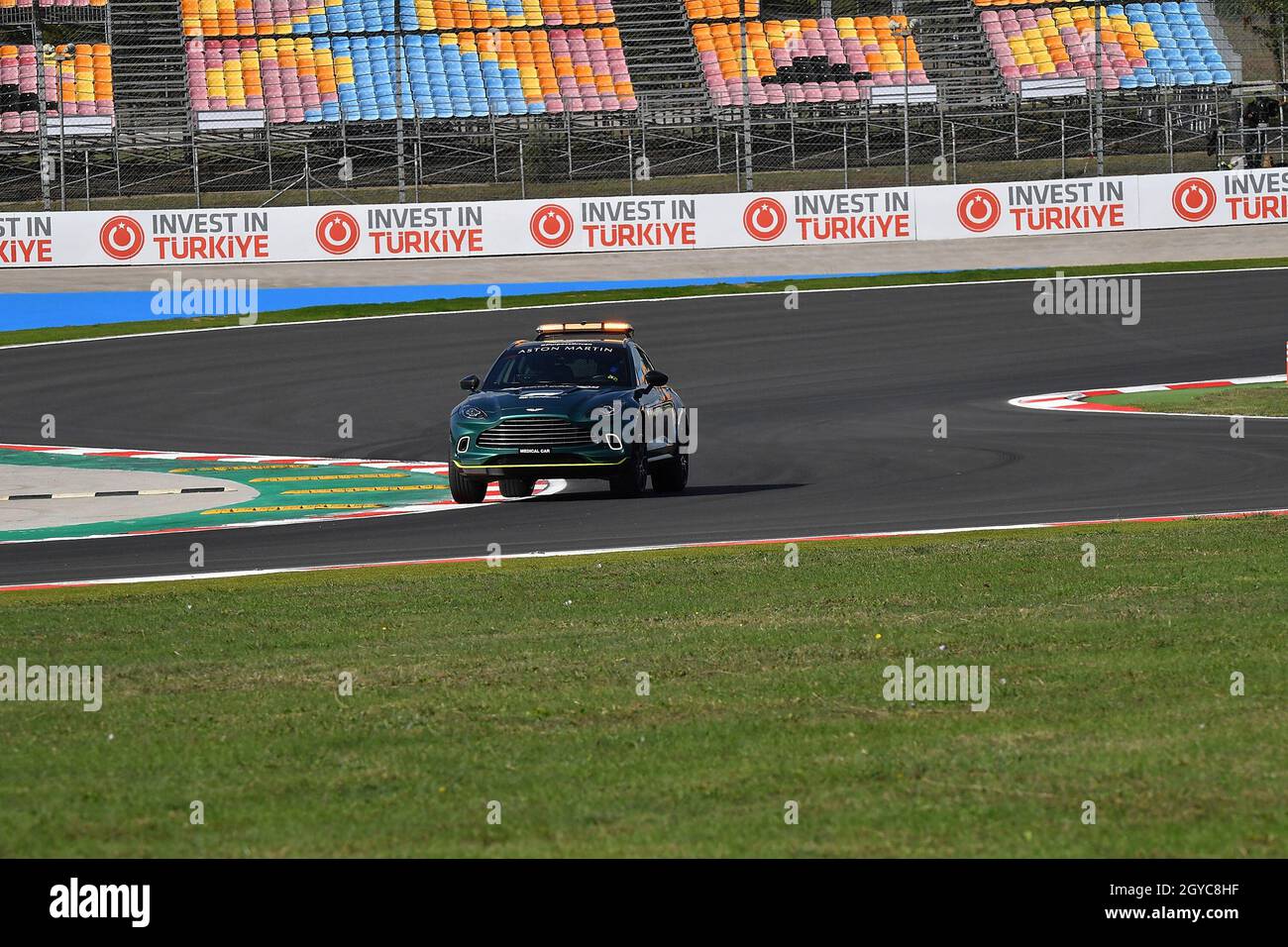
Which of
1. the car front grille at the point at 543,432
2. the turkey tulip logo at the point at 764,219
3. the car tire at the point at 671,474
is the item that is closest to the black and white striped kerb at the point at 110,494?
the car front grille at the point at 543,432

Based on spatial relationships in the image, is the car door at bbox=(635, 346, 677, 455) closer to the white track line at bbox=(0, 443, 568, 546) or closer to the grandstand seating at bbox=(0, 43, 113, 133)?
the white track line at bbox=(0, 443, 568, 546)

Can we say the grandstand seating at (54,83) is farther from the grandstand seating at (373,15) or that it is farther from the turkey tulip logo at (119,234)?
the turkey tulip logo at (119,234)

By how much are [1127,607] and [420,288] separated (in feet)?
85.7

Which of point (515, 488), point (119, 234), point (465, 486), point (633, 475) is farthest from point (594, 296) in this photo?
point (633, 475)

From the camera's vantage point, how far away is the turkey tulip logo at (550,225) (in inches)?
1420

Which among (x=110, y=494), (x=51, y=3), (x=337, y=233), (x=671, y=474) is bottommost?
(x=110, y=494)

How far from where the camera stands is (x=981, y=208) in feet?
120

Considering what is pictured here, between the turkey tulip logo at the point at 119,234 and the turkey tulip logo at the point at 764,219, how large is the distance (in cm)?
1171

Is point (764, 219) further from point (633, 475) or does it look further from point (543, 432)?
point (543, 432)

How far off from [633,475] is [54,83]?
35744 millimetres

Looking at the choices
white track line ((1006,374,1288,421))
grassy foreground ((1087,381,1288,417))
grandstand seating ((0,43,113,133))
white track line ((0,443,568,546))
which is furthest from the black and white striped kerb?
grandstand seating ((0,43,113,133))
